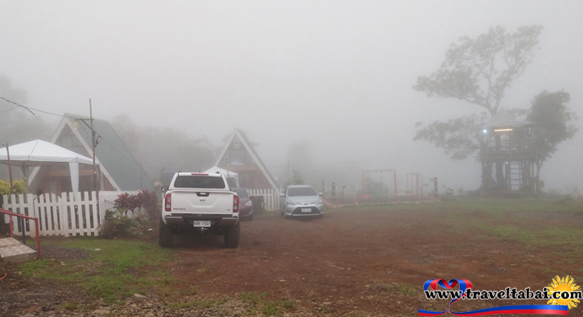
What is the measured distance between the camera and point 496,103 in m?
32.3

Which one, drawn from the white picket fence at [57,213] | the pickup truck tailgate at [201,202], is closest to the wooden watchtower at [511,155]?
the pickup truck tailgate at [201,202]

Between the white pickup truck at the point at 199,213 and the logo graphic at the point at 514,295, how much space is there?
4.61 metres

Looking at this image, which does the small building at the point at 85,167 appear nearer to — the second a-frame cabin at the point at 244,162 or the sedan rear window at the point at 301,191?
the second a-frame cabin at the point at 244,162

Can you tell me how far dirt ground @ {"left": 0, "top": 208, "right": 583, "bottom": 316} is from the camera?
15.9ft

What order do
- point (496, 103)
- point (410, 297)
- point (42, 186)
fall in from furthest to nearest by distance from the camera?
1. point (496, 103)
2. point (42, 186)
3. point (410, 297)

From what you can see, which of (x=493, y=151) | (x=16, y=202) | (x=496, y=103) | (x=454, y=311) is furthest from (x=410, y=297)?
(x=496, y=103)

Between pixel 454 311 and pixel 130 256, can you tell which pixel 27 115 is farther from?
pixel 454 311

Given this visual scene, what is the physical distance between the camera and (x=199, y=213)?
8727 millimetres

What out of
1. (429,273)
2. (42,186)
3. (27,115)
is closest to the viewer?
(429,273)

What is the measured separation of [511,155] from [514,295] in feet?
82.4

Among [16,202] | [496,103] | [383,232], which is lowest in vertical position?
[383,232]

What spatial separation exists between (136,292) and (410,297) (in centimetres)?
345

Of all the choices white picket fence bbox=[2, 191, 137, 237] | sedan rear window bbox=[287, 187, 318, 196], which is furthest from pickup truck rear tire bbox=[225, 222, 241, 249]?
sedan rear window bbox=[287, 187, 318, 196]

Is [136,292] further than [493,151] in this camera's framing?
No
